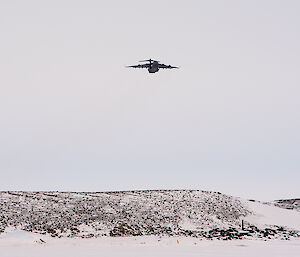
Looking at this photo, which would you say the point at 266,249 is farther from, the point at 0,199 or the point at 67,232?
the point at 0,199

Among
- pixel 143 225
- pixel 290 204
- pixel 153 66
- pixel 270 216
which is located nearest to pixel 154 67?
pixel 153 66

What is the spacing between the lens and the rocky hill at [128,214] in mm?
45094

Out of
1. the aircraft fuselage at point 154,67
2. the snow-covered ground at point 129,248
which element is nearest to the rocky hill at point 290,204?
the snow-covered ground at point 129,248

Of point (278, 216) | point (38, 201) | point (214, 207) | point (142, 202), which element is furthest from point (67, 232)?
point (278, 216)

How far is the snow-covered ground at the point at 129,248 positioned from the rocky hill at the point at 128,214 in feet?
8.54

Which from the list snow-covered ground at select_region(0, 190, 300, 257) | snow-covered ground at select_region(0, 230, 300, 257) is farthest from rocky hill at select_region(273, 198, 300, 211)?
snow-covered ground at select_region(0, 230, 300, 257)

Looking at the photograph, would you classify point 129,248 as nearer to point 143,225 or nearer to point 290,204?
point 143,225

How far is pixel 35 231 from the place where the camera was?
42.6m

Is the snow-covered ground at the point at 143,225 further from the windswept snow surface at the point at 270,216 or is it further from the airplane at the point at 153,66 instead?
the airplane at the point at 153,66

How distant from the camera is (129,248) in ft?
109

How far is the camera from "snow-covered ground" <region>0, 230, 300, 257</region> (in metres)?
29.3

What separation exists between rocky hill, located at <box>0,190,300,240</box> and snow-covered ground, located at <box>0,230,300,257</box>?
2.60 meters

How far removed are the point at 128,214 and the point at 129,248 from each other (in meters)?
18.8

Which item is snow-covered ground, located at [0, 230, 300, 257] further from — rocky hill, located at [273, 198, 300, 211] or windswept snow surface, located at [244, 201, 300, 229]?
rocky hill, located at [273, 198, 300, 211]
